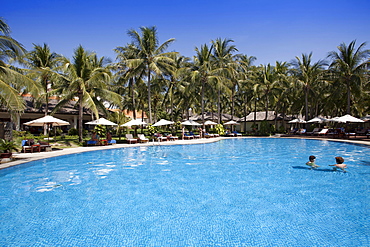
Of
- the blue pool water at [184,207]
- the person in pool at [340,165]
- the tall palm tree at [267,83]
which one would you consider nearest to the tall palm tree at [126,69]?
the tall palm tree at [267,83]

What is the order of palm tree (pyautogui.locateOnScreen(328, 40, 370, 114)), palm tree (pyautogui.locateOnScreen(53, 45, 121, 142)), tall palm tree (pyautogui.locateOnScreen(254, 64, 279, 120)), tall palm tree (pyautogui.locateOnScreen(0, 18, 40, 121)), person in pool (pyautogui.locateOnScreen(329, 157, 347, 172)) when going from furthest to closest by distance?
tall palm tree (pyautogui.locateOnScreen(254, 64, 279, 120))
palm tree (pyautogui.locateOnScreen(328, 40, 370, 114))
palm tree (pyautogui.locateOnScreen(53, 45, 121, 142))
tall palm tree (pyautogui.locateOnScreen(0, 18, 40, 121))
person in pool (pyautogui.locateOnScreen(329, 157, 347, 172))

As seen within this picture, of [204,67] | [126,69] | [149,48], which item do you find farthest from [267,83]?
[126,69]

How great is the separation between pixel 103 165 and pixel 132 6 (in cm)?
850

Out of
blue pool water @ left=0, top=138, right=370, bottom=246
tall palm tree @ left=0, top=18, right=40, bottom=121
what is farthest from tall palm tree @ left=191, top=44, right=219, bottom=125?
blue pool water @ left=0, top=138, right=370, bottom=246

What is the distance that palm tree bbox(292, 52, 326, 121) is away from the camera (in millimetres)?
29250

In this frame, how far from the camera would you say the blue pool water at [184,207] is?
14.0 ft

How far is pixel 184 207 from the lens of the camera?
18.8 feet

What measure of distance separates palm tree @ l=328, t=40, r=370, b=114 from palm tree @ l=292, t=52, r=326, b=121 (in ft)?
9.61

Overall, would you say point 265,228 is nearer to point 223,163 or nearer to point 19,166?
point 223,163

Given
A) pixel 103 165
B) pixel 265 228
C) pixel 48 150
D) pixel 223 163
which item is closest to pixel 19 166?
pixel 103 165

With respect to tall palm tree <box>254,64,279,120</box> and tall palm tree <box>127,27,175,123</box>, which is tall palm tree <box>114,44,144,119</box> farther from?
tall palm tree <box>254,64,279,120</box>

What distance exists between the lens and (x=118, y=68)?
2719 cm

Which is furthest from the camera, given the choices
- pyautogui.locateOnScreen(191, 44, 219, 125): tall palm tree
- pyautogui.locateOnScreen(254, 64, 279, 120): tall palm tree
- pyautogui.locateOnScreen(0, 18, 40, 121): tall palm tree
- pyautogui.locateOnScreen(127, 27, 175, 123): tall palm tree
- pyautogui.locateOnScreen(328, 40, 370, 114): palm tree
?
pyautogui.locateOnScreen(254, 64, 279, 120): tall palm tree

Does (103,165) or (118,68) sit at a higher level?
(118,68)
